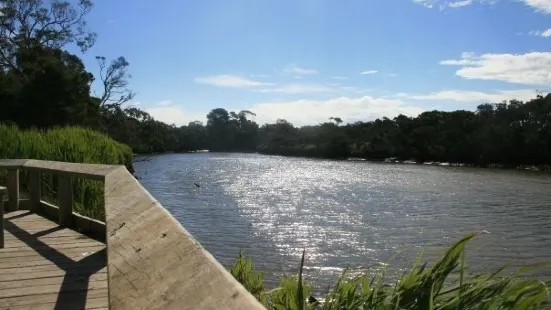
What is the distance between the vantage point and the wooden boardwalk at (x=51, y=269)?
322 centimetres

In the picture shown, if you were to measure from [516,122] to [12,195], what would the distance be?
7416 centimetres

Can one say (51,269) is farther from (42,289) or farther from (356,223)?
(356,223)

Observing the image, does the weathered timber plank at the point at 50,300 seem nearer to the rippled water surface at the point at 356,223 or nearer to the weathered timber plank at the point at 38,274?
the weathered timber plank at the point at 38,274

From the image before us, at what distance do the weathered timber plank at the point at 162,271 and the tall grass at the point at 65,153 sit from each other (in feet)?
19.6

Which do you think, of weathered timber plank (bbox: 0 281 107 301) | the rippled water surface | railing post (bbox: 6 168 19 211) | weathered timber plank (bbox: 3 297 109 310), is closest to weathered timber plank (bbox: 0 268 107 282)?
weathered timber plank (bbox: 0 281 107 301)

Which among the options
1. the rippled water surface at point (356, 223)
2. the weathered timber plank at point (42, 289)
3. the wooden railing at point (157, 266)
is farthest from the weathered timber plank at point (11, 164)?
the rippled water surface at point (356, 223)

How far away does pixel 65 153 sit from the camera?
8.80 meters

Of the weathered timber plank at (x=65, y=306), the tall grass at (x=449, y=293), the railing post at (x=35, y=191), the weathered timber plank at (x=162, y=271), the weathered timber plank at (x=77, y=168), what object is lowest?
the weathered timber plank at (x=65, y=306)

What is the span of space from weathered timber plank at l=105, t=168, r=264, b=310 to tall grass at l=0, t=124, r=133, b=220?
19.6 feet

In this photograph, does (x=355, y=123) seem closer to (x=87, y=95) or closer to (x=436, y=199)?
(x=87, y=95)

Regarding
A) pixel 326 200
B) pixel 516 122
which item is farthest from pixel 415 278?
pixel 516 122

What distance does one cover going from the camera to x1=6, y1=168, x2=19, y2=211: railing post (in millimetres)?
6430

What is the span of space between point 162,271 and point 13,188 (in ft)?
19.3

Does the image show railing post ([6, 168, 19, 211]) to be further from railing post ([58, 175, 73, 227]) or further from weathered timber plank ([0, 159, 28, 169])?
railing post ([58, 175, 73, 227])
